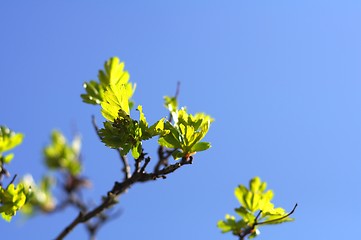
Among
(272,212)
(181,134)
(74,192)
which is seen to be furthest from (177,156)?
(74,192)

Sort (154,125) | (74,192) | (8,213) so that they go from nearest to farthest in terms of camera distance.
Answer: (154,125)
(8,213)
(74,192)

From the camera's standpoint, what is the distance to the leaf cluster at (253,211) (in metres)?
2.82

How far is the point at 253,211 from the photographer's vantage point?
289 centimetres

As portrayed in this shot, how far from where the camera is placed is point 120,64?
3.30 metres

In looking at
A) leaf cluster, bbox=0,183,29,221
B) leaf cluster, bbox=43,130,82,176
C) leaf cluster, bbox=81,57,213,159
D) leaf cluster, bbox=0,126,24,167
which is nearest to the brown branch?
leaf cluster, bbox=81,57,213,159

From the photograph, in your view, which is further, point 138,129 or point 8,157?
point 8,157

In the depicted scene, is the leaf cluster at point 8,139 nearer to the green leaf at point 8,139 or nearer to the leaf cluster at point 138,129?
the green leaf at point 8,139

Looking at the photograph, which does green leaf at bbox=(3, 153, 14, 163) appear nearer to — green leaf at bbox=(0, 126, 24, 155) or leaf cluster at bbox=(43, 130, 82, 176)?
green leaf at bbox=(0, 126, 24, 155)

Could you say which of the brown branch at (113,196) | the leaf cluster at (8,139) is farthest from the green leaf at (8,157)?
the brown branch at (113,196)

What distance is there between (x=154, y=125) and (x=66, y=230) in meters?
0.87

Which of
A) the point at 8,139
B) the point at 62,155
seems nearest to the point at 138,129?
the point at 8,139

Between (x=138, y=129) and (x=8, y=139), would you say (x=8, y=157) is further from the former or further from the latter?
(x=138, y=129)

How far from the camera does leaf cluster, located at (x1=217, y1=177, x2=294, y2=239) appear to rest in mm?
2822

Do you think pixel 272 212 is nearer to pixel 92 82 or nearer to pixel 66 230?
pixel 66 230
